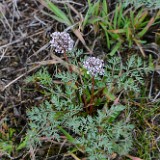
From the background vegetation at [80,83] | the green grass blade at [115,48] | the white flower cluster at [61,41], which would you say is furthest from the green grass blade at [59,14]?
the white flower cluster at [61,41]

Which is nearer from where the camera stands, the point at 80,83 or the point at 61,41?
the point at 61,41

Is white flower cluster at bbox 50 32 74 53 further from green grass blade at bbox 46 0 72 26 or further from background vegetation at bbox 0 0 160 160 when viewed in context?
green grass blade at bbox 46 0 72 26

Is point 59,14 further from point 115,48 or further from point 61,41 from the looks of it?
point 61,41

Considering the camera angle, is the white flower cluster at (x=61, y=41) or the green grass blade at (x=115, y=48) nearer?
the white flower cluster at (x=61, y=41)

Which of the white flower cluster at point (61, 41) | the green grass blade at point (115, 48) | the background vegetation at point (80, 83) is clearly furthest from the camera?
the green grass blade at point (115, 48)

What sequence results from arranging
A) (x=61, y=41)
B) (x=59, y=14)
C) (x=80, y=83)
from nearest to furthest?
(x=61, y=41) → (x=80, y=83) → (x=59, y=14)

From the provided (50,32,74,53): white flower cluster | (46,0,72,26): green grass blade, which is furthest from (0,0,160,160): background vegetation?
(50,32,74,53): white flower cluster

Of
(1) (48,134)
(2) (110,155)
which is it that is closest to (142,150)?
(2) (110,155)

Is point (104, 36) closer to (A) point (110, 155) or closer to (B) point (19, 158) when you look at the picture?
(A) point (110, 155)

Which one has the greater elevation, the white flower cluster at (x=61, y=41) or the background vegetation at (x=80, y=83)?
the white flower cluster at (x=61, y=41)

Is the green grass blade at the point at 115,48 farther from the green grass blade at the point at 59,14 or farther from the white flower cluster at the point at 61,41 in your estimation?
the white flower cluster at the point at 61,41

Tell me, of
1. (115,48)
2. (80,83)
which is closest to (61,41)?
(80,83)
